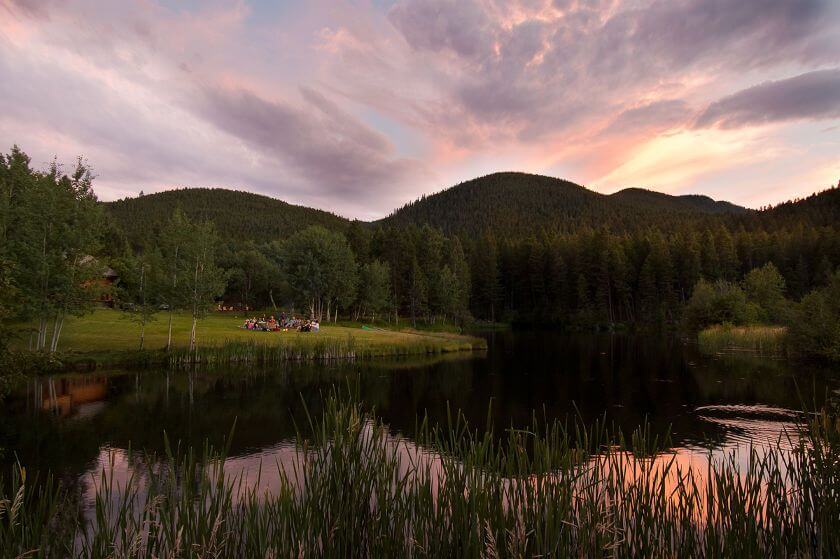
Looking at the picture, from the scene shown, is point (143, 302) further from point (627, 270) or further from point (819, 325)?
point (627, 270)

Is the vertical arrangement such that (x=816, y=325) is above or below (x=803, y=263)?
below

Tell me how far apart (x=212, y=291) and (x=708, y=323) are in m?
59.0

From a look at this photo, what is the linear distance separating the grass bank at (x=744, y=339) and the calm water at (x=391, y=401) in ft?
11.2

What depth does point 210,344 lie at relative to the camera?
130ft

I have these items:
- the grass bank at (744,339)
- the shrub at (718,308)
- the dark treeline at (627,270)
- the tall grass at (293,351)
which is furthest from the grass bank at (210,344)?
the dark treeline at (627,270)

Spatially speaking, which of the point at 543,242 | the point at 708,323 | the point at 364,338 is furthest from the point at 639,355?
the point at 543,242

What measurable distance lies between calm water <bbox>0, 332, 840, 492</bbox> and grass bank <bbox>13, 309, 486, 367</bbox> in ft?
9.97

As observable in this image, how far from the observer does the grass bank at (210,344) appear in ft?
118

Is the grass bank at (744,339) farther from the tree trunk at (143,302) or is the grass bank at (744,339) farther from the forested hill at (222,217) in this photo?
the forested hill at (222,217)

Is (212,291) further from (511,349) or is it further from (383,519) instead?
(383,519)

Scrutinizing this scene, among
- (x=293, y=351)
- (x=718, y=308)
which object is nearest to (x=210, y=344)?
(x=293, y=351)

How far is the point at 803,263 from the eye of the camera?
297 ft

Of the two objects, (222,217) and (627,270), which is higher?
(222,217)

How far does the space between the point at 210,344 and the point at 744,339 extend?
49.7m
